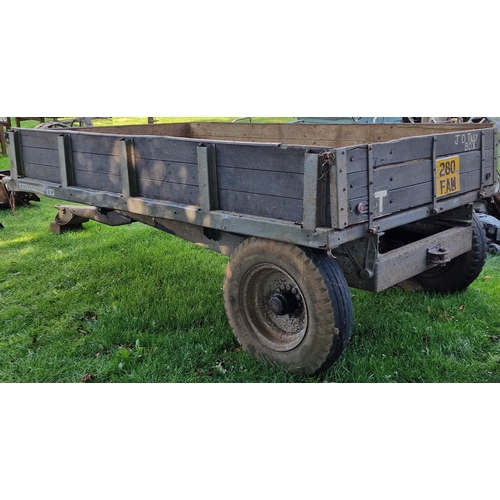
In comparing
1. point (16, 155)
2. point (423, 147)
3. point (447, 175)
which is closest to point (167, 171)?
point (423, 147)

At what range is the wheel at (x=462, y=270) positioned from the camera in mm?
4781

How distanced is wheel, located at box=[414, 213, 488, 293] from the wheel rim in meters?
1.71

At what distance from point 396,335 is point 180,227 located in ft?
5.88

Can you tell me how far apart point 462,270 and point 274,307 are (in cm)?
200

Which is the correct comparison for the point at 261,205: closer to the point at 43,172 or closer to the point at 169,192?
the point at 169,192

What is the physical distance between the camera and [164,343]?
4.25m

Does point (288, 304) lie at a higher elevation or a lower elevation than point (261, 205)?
lower

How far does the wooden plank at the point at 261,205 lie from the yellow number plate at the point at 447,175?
3.78 feet

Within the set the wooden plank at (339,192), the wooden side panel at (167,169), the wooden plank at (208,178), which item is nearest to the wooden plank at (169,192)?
the wooden side panel at (167,169)

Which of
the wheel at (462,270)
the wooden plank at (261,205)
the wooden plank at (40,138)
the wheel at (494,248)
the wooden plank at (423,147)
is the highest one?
the wooden plank at (40,138)

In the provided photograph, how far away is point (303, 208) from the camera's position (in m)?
3.34

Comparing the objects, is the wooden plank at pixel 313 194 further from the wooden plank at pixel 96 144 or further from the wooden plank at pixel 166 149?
the wooden plank at pixel 96 144

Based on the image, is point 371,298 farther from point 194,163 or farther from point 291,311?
point 194,163

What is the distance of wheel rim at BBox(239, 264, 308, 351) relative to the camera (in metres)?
3.73
